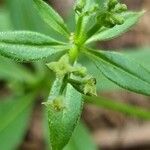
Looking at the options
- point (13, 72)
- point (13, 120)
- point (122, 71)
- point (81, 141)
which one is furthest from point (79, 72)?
point (13, 72)

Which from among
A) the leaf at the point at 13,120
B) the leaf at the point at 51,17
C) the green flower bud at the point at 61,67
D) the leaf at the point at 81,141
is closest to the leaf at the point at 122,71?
the leaf at the point at 51,17

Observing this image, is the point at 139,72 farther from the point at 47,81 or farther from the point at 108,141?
the point at 108,141

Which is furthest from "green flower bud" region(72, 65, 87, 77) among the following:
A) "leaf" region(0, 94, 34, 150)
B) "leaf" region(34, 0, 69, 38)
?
"leaf" region(0, 94, 34, 150)

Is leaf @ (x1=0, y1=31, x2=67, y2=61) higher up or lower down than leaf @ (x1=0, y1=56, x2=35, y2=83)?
higher up

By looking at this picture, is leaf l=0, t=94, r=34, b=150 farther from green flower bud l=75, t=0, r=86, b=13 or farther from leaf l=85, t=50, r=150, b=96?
green flower bud l=75, t=0, r=86, b=13

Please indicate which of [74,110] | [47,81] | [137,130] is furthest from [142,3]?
[74,110]

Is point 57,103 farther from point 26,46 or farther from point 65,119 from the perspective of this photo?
point 26,46
